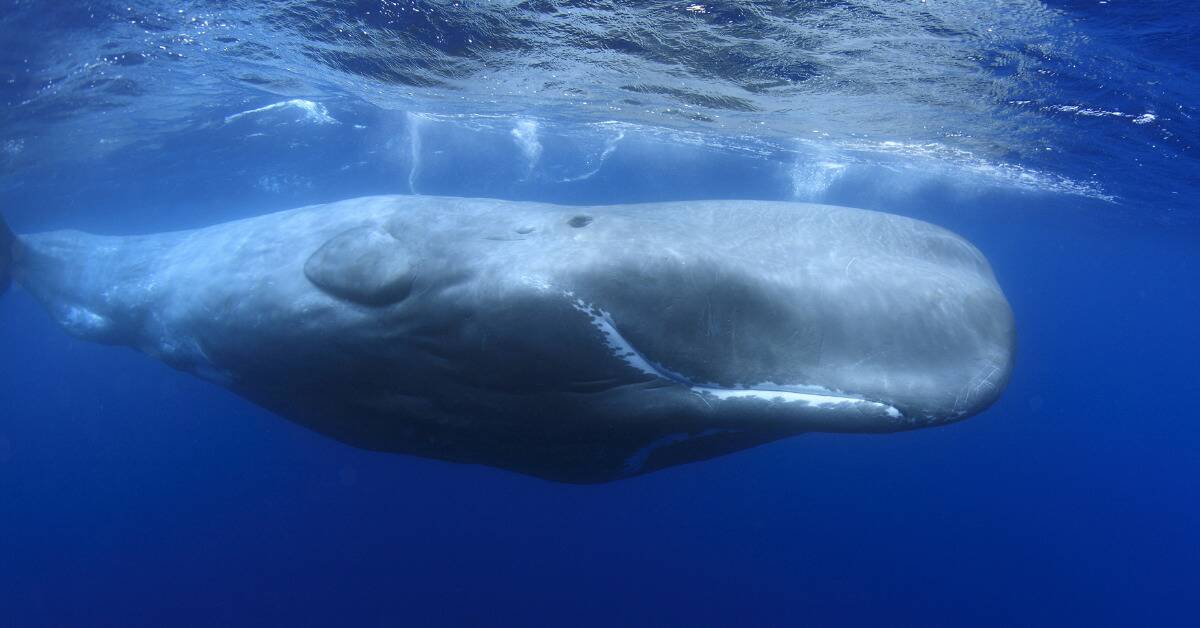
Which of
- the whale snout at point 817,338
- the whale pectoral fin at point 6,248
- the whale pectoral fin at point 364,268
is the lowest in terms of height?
the whale pectoral fin at point 6,248

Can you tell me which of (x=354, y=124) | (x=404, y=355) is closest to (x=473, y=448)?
(x=404, y=355)

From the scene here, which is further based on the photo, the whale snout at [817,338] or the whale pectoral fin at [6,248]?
the whale pectoral fin at [6,248]

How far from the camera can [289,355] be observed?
4641 millimetres

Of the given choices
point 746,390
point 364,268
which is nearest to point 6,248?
point 364,268

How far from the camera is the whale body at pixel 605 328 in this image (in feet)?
10.6

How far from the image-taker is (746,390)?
3279mm

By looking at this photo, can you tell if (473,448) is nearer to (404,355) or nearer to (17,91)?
(404,355)

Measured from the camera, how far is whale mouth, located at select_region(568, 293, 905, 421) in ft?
9.95

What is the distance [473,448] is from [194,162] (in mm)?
31258

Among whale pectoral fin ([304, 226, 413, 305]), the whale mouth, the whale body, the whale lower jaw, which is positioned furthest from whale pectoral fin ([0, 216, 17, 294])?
the whale lower jaw

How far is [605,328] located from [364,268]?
69.4 inches

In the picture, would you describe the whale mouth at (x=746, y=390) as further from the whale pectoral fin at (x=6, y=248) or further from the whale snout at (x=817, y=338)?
the whale pectoral fin at (x=6, y=248)

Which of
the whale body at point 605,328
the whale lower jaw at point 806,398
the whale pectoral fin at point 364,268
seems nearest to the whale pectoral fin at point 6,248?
the whale body at point 605,328

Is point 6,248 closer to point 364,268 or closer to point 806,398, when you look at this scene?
point 364,268
